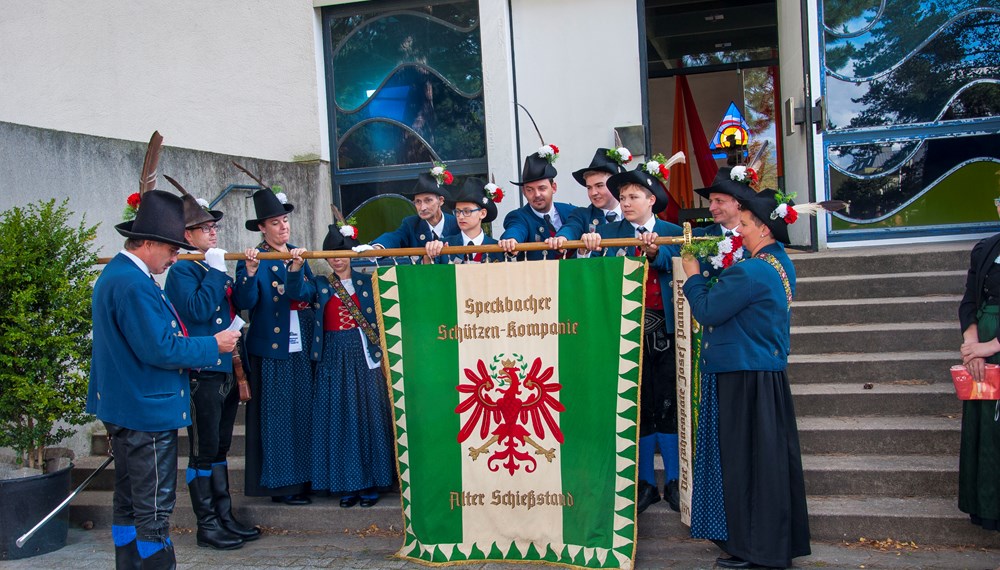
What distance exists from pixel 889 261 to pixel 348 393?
436 cm

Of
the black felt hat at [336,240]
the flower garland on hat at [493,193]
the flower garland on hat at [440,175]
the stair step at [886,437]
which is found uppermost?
the flower garland on hat at [440,175]

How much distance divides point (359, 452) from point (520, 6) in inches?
184

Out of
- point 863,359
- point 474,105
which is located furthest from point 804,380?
point 474,105

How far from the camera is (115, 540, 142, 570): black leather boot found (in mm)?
4070

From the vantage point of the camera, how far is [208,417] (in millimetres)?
4711

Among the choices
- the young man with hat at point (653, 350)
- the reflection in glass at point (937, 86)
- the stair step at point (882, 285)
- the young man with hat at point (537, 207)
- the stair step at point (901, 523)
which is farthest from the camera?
the reflection in glass at point (937, 86)

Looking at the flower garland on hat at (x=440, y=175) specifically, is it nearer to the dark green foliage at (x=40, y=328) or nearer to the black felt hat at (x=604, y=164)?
the black felt hat at (x=604, y=164)

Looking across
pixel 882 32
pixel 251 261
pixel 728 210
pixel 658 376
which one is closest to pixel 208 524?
pixel 251 261

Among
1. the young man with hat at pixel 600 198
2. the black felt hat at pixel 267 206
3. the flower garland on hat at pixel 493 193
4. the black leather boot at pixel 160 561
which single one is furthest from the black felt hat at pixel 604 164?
the black leather boot at pixel 160 561

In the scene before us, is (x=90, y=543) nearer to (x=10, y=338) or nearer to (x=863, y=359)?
(x=10, y=338)

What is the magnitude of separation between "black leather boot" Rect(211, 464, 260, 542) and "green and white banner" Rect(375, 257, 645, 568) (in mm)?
1107

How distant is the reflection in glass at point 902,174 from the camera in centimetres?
699

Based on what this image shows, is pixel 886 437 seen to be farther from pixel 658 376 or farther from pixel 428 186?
pixel 428 186

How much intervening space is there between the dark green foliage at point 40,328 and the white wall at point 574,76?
391 centimetres
